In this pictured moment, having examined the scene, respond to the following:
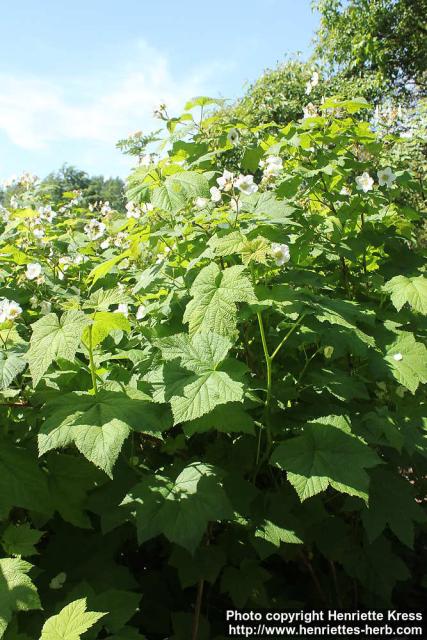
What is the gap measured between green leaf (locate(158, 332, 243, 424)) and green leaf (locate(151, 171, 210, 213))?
473 mm

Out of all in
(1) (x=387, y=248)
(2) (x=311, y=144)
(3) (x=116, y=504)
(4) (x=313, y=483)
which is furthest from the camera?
(1) (x=387, y=248)

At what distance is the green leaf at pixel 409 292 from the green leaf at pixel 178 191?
0.99m

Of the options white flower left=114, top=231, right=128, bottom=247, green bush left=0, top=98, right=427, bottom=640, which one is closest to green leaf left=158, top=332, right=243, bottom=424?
green bush left=0, top=98, right=427, bottom=640

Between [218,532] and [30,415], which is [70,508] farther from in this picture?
[218,532]

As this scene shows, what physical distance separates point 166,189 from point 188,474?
39.8 inches

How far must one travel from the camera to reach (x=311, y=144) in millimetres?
2514

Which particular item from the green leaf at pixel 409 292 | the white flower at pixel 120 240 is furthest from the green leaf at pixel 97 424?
the white flower at pixel 120 240

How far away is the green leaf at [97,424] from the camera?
1.42 metres

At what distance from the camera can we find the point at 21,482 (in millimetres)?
1622

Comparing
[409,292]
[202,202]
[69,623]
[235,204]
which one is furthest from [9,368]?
[409,292]

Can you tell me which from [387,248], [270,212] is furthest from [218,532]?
[387,248]

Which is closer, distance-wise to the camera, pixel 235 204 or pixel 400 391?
pixel 235 204

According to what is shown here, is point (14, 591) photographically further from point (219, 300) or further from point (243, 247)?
point (243, 247)

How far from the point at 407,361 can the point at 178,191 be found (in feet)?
3.74
